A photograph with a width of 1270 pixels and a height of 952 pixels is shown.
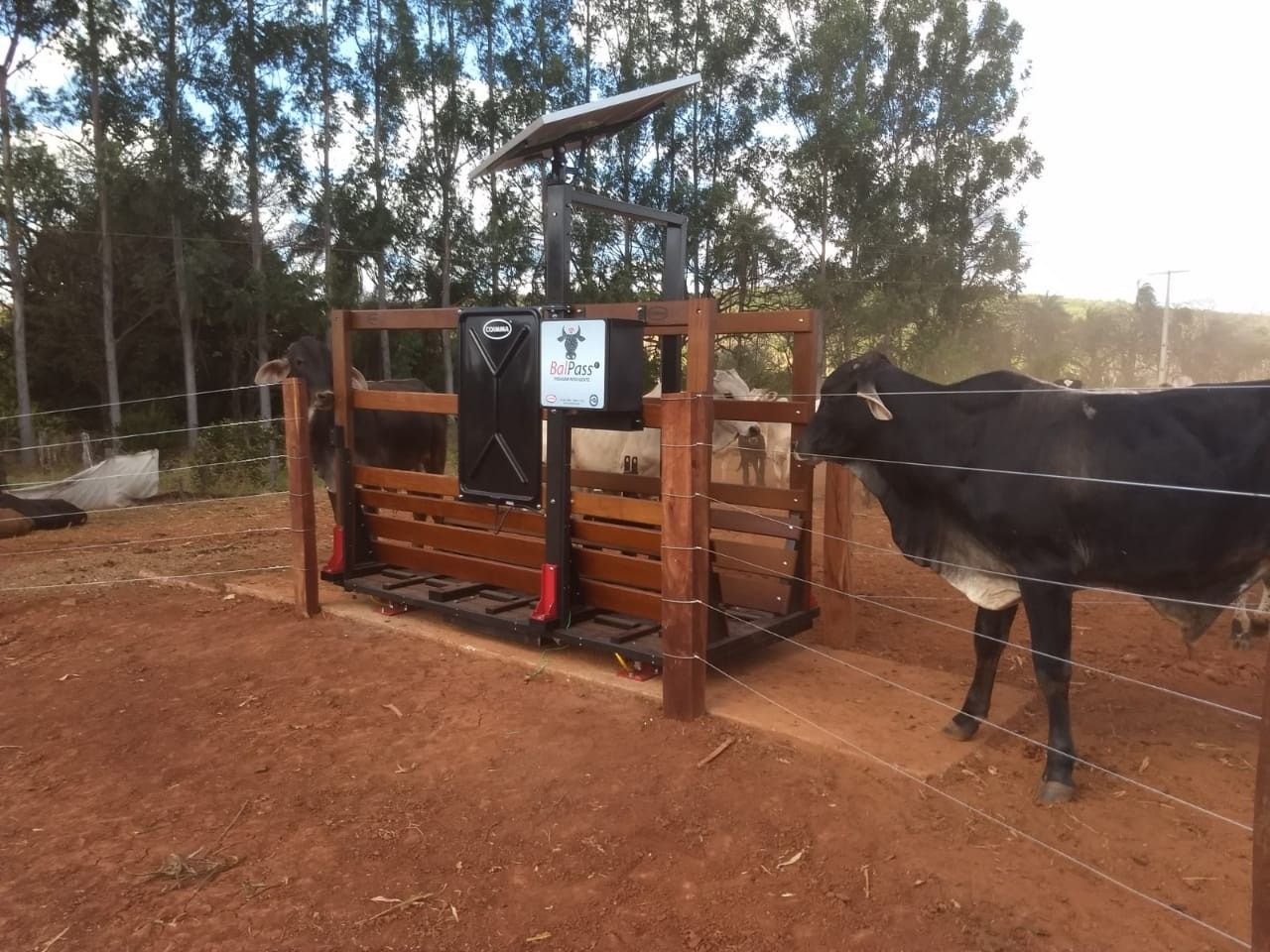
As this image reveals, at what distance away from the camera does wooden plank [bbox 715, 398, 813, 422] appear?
4.82 metres

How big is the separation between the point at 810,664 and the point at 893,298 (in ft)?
58.1

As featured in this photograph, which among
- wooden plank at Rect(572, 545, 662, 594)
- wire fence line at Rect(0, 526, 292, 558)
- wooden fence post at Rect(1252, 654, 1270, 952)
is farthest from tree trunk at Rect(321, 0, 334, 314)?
wooden fence post at Rect(1252, 654, 1270, 952)

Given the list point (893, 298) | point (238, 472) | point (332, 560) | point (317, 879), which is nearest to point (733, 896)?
point (317, 879)

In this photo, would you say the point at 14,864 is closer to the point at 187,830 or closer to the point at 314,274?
the point at 187,830

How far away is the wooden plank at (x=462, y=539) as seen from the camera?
18.4 ft

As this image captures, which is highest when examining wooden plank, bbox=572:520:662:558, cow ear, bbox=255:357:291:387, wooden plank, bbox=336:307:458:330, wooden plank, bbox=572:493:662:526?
wooden plank, bbox=336:307:458:330

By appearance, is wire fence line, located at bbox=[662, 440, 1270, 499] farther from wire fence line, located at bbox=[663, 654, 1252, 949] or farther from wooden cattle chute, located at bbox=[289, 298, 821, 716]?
wire fence line, located at bbox=[663, 654, 1252, 949]

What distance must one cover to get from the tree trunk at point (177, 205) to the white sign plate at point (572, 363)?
16015 millimetres

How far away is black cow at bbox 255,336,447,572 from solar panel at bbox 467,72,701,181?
2.98m

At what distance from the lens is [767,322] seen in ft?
16.1


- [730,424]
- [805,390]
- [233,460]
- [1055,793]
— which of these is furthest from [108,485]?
[1055,793]

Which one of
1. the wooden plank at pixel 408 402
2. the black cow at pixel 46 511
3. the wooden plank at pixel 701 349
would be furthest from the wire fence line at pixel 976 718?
the black cow at pixel 46 511

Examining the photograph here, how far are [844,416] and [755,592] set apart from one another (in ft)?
4.47

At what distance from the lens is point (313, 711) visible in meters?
4.63
